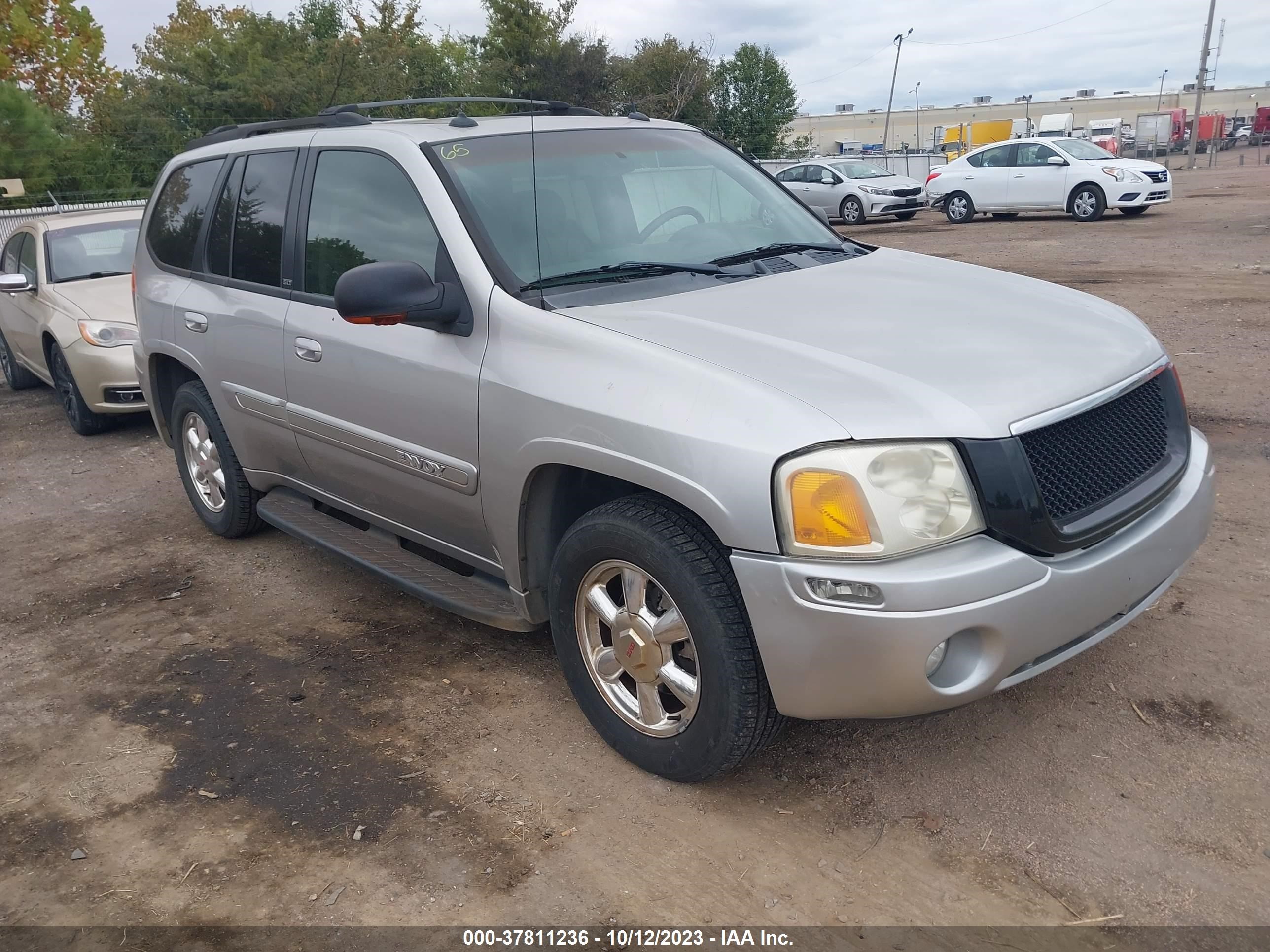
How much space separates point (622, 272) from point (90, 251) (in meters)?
6.73

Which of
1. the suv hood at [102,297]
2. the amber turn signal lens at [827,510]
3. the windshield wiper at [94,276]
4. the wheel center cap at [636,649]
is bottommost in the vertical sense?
the wheel center cap at [636,649]

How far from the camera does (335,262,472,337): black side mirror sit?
10.3ft

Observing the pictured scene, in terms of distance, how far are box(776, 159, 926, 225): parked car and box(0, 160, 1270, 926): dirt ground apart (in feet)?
62.3

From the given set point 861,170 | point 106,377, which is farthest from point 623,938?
point 861,170

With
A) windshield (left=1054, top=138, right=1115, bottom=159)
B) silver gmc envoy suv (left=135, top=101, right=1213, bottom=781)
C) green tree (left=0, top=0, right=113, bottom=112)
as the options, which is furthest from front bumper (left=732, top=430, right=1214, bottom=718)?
green tree (left=0, top=0, right=113, bottom=112)

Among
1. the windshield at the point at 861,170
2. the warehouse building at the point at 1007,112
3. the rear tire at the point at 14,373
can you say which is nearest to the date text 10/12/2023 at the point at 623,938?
the rear tire at the point at 14,373

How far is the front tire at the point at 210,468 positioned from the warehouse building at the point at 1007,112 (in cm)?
9157

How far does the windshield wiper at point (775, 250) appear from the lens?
3.74 metres

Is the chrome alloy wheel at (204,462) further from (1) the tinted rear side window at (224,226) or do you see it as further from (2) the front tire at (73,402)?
(2) the front tire at (73,402)

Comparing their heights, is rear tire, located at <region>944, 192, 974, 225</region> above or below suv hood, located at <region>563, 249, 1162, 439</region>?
below

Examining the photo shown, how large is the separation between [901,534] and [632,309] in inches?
44.7

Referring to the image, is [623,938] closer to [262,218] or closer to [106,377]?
[262,218]

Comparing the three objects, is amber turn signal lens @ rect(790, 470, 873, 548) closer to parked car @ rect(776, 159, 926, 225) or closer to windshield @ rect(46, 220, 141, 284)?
windshield @ rect(46, 220, 141, 284)

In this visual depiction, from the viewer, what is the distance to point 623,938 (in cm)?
252
